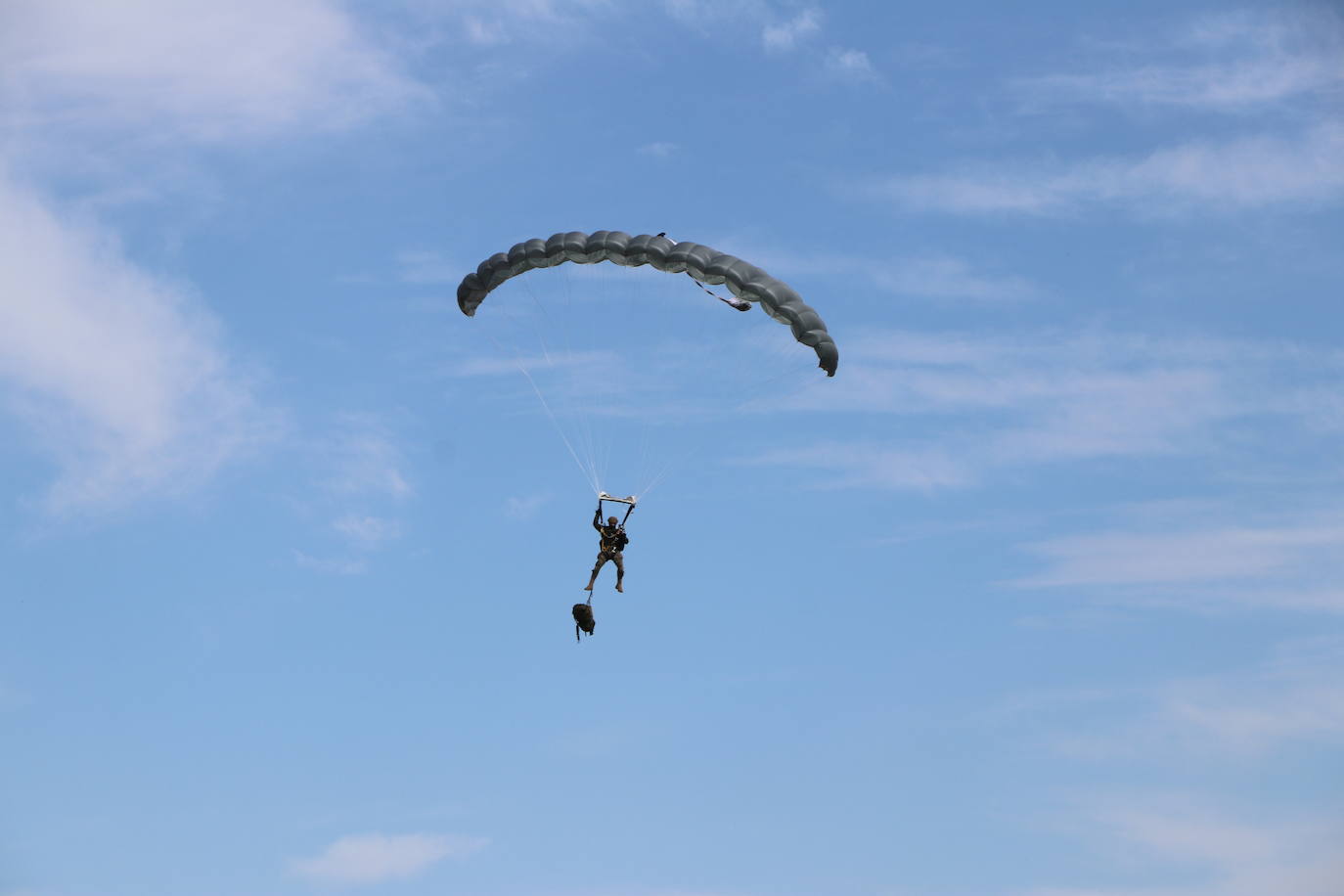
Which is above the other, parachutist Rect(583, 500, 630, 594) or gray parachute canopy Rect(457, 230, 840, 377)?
gray parachute canopy Rect(457, 230, 840, 377)

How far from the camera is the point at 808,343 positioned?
146ft

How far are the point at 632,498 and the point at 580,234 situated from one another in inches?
222

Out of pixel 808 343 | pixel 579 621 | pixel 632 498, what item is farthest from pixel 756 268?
pixel 579 621

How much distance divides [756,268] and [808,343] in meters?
1.86

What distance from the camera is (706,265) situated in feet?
145

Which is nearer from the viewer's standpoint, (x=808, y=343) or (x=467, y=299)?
(x=808, y=343)

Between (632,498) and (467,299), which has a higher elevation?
(467,299)

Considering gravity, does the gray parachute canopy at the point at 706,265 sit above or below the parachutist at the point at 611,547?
above

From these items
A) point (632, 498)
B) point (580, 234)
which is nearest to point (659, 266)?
point (580, 234)

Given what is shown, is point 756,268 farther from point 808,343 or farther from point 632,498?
point 632,498

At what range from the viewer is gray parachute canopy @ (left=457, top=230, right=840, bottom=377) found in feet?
145

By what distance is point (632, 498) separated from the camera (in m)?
44.5

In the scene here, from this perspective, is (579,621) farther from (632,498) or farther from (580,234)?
(580,234)

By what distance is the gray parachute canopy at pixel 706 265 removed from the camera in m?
44.3
